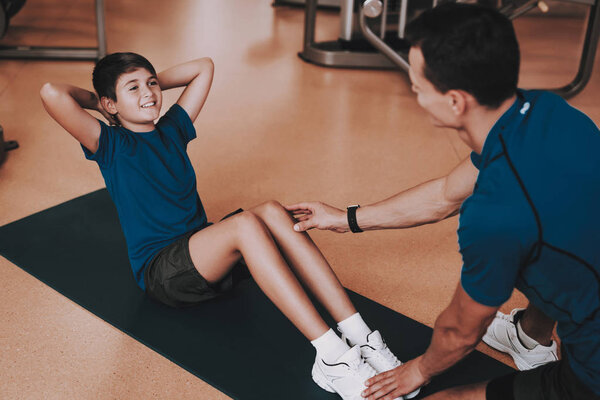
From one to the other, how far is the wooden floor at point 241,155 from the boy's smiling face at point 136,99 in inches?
20.5

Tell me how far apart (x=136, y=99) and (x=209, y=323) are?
22.6 inches

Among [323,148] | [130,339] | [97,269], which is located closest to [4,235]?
[97,269]

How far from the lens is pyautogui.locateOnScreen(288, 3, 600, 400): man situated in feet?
2.94

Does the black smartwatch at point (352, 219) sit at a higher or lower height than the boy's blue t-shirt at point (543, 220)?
lower

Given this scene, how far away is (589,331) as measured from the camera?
3.10 ft

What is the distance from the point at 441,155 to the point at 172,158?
146 cm

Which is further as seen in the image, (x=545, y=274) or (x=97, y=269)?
(x=97, y=269)

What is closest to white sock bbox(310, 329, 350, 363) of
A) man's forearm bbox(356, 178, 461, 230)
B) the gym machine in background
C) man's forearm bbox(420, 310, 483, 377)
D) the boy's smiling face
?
man's forearm bbox(420, 310, 483, 377)

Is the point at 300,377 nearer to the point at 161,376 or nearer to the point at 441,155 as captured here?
the point at 161,376

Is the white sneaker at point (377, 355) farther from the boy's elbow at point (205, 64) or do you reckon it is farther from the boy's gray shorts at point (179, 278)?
the boy's elbow at point (205, 64)

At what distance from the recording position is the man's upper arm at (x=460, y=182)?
1.29 m

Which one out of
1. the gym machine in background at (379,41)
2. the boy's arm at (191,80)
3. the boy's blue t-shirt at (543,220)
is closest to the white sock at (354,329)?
the boy's blue t-shirt at (543,220)

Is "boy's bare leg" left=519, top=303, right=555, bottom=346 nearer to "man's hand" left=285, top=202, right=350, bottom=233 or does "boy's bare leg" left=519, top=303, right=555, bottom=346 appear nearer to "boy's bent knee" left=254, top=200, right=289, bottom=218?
"man's hand" left=285, top=202, right=350, bottom=233

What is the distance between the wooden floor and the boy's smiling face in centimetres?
52
